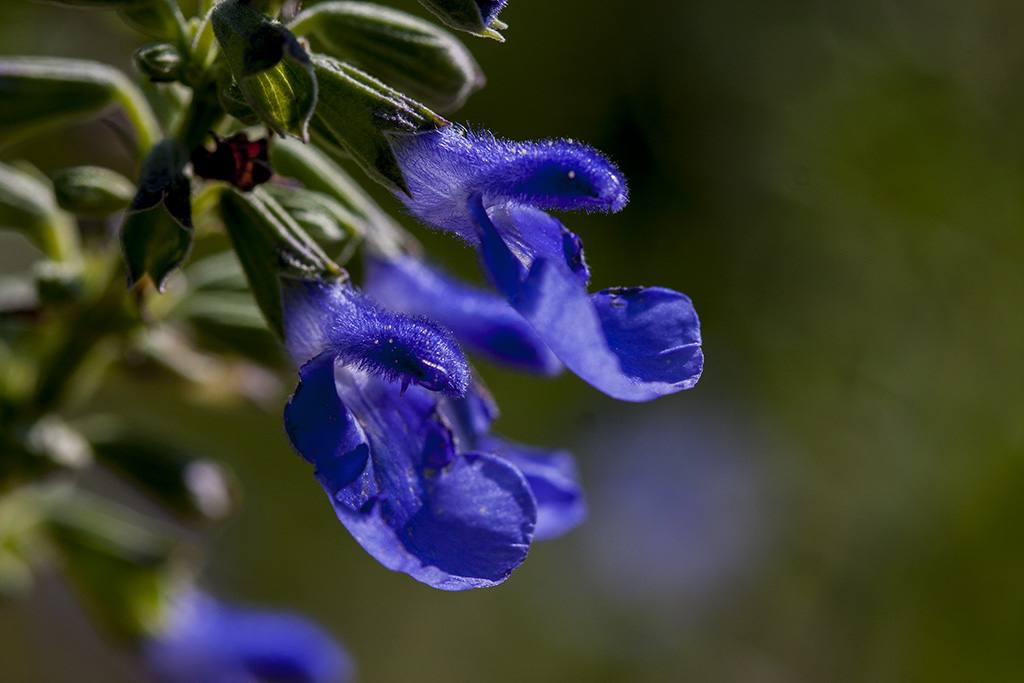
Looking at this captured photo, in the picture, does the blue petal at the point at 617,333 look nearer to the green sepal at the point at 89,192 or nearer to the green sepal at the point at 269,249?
the green sepal at the point at 269,249

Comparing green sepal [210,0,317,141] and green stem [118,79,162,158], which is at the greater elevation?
green sepal [210,0,317,141]

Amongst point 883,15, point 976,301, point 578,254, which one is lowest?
point 976,301

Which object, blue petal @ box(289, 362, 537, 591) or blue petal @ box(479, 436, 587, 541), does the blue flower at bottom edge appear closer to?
blue petal @ box(289, 362, 537, 591)

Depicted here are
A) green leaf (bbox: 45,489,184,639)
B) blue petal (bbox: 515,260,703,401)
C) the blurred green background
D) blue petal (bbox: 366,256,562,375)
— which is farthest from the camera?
the blurred green background

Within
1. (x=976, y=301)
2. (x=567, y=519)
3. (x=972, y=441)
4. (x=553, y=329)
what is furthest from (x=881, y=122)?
(x=553, y=329)

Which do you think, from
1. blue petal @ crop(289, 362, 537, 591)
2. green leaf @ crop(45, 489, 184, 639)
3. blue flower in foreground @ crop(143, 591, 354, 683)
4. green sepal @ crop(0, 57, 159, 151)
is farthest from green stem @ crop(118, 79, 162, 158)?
blue flower in foreground @ crop(143, 591, 354, 683)

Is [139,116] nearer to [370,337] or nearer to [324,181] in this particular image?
[324,181]

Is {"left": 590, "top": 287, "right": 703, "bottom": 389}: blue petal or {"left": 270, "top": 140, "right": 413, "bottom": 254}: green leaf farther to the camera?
{"left": 270, "top": 140, "right": 413, "bottom": 254}: green leaf

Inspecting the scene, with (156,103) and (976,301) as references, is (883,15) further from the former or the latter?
(156,103)
